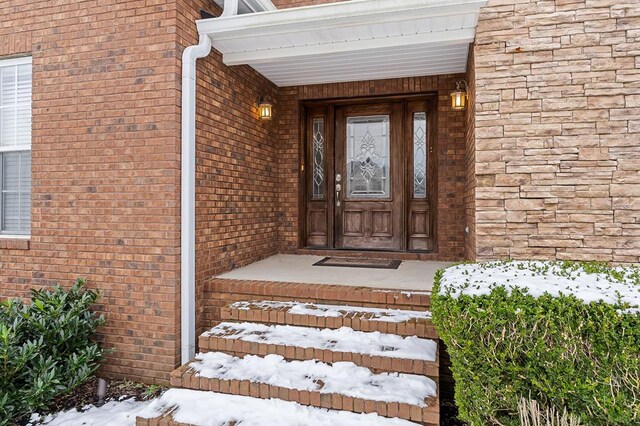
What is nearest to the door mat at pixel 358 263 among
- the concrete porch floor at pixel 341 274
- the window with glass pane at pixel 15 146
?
the concrete porch floor at pixel 341 274

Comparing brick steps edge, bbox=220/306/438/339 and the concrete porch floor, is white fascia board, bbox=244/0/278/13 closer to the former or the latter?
the concrete porch floor

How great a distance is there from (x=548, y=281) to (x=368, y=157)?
3.62 metres

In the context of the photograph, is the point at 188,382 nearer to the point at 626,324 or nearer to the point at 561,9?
the point at 626,324

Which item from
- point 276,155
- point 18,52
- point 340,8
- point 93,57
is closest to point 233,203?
point 276,155

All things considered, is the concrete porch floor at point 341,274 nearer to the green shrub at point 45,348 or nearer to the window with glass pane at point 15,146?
the green shrub at point 45,348

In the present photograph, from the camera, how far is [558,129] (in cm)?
322

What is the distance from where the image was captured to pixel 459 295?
7.12 feet

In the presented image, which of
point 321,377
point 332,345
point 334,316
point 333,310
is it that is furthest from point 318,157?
point 321,377

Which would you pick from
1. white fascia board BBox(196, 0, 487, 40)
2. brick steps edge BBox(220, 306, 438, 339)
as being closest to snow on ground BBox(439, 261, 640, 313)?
brick steps edge BBox(220, 306, 438, 339)

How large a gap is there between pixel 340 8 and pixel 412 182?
2672mm

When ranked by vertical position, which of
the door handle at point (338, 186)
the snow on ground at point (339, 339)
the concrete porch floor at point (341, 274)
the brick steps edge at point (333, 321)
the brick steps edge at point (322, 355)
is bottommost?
the brick steps edge at point (322, 355)

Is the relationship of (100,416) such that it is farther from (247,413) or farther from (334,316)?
(334,316)

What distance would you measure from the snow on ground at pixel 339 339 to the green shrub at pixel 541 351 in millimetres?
554

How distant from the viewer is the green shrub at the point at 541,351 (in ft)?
6.15
